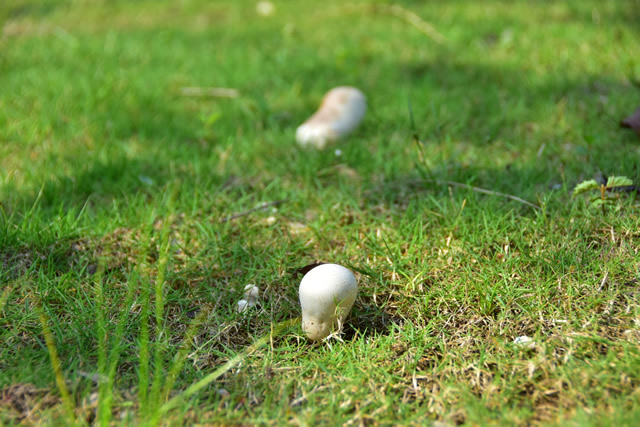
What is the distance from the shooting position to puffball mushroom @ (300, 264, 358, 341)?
1739 millimetres

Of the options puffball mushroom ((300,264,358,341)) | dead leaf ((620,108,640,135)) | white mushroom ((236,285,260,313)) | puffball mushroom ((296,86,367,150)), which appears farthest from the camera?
puffball mushroom ((296,86,367,150))

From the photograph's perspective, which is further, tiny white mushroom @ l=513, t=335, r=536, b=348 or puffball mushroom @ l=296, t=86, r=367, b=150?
puffball mushroom @ l=296, t=86, r=367, b=150

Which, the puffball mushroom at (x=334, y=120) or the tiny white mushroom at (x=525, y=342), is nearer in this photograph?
the tiny white mushroom at (x=525, y=342)

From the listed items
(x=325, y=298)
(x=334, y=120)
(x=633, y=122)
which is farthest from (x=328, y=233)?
(x=633, y=122)

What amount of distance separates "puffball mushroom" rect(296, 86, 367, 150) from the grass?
107 millimetres

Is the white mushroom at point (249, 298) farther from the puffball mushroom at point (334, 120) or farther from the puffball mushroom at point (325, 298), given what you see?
the puffball mushroom at point (334, 120)

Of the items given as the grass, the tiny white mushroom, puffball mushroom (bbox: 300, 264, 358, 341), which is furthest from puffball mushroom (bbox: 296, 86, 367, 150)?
the tiny white mushroom

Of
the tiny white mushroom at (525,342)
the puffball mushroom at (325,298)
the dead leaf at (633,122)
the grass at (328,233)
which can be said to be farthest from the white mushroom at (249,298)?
the dead leaf at (633,122)

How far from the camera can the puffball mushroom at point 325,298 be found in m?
1.74

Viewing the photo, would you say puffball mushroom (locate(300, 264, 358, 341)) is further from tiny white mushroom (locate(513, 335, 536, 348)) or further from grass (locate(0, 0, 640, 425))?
tiny white mushroom (locate(513, 335, 536, 348))

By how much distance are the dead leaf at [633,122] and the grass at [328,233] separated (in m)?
0.10

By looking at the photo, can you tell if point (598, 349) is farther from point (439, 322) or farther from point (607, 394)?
point (439, 322)

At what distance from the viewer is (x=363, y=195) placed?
256cm

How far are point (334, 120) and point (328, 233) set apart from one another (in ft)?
2.79
